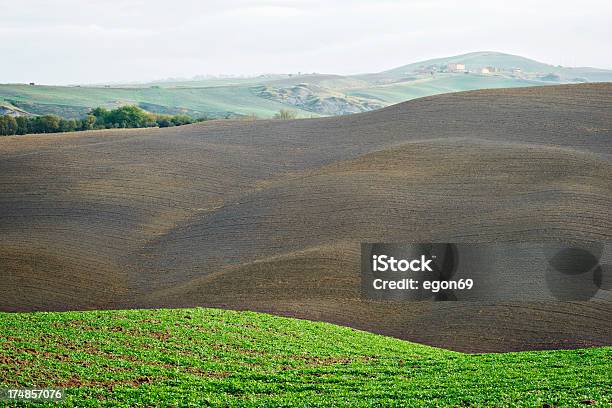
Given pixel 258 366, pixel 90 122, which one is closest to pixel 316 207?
pixel 258 366

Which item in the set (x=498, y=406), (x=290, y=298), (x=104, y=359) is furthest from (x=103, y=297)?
(x=498, y=406)

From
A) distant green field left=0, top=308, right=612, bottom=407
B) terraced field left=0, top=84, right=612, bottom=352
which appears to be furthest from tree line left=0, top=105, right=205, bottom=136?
distant green field left=0, top=308, right=612, bottom=407

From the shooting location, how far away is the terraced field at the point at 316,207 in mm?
29328

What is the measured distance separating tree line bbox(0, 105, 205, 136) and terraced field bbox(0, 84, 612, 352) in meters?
22.9

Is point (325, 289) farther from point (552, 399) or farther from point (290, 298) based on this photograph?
point (552, 399)

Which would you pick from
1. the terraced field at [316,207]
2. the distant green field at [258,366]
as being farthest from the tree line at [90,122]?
the distant green field at [258,366]

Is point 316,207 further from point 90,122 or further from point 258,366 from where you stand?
point 90,122

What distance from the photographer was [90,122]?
97.4m

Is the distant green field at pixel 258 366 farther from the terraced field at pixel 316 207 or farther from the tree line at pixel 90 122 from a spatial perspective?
the tree line at pixel 90 122

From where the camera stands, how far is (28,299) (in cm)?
3177

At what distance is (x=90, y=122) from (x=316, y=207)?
206ft

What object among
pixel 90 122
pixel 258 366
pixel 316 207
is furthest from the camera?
pixel 90 122

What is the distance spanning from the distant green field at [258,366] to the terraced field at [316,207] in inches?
200

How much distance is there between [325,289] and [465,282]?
19.5ft
